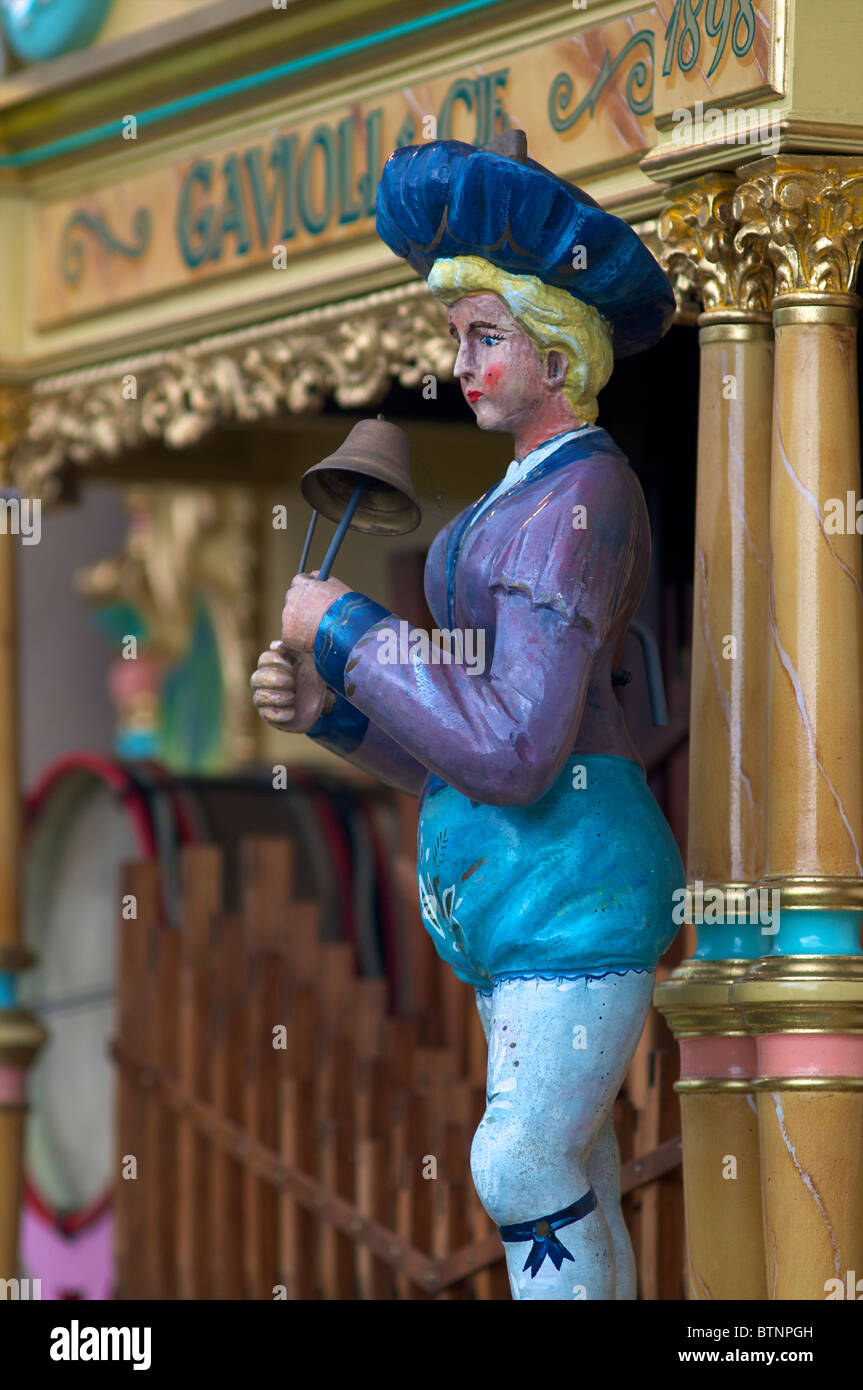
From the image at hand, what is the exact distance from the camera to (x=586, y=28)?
227 inches

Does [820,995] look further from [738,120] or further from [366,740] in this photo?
[738,120]

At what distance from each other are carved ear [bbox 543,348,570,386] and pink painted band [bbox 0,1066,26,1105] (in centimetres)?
363

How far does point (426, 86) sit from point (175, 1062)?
2959 millimetres

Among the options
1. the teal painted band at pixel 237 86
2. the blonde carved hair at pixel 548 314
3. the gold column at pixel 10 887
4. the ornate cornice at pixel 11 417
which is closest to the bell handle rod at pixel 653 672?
the blonde carved hair at pixel 548 314

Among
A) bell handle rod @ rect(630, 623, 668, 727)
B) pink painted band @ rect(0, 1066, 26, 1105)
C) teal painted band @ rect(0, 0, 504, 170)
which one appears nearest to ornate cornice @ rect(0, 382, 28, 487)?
teal painted band @ rect(0, 0, 504, 170)

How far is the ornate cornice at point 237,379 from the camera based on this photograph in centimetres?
635

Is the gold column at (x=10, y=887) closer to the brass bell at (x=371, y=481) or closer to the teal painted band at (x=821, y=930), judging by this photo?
the teal painted band at (x=821, y=930)

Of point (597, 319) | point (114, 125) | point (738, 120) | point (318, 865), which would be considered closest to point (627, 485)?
point (597, 319)

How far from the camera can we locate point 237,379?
22.7 ft

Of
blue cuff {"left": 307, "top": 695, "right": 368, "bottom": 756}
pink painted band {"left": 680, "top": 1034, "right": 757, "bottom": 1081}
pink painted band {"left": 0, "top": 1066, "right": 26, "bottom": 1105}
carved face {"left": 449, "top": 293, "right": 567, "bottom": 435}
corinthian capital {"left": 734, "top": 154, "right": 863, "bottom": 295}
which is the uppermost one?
corinthian capital {"left": 734, "top": 154, "right": 863, "bottom": 295}

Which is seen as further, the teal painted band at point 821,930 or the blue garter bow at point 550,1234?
the teal painted band at point 821,930

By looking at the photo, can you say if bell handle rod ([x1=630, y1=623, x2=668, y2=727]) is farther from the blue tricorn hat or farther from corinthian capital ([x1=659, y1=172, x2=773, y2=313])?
corinthian capital ([x1=659, y1=172, x2=773, y2=313])

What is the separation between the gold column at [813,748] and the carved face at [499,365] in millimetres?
703

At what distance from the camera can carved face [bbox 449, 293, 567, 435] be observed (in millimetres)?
4277
